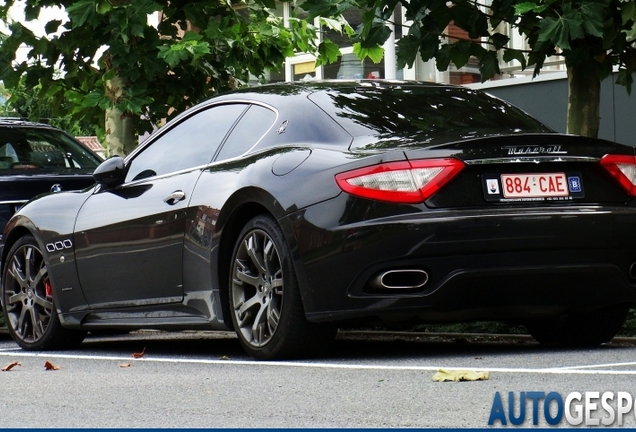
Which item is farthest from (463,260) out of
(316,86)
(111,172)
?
(111,172)

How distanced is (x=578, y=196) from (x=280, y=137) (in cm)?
162

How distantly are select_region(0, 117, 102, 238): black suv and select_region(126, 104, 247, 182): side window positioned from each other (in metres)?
2.39

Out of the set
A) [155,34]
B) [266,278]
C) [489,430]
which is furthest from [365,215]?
[155,34]

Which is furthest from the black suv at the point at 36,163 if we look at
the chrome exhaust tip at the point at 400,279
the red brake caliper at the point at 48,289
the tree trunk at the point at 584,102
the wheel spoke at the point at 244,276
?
the chrome exhaust tip at the point at 400,279

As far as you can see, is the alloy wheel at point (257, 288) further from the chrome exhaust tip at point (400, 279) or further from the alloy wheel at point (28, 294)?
the alloy wheel at point (28, 294)

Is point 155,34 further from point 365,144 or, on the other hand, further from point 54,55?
point 365,144

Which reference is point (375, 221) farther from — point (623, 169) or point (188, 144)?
point (188, 144)

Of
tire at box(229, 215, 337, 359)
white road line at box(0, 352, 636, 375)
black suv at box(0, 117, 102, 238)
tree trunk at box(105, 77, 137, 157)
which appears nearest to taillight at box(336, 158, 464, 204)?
tire at box(229, 215, 337, 359)

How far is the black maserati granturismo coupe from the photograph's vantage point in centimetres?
683

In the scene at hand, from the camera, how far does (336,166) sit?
6984mm

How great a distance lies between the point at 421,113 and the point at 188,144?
1584 mm

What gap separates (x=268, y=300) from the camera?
7.36 meters

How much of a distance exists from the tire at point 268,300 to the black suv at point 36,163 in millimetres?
Answer: 3945

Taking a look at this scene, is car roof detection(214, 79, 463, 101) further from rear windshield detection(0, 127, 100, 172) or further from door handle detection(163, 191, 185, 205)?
rear windshield detection(0, 127, 100, 172)
